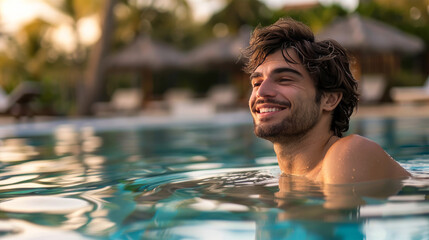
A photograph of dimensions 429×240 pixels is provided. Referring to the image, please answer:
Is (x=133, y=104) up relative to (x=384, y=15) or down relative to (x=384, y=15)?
down

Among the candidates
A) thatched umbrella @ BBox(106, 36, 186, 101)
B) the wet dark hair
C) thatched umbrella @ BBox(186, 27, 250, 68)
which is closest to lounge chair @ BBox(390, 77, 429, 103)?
thatched umbrella @ BBox(186, 27, 250, 68)

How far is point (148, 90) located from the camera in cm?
2355

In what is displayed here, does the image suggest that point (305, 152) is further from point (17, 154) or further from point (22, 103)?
point (22, 103)

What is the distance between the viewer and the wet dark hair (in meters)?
Answer: 2.83

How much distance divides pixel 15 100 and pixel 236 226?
14885mm

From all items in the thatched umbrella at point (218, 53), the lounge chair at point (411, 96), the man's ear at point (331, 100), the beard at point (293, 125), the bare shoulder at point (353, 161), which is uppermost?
the thatched umbrella at point (218, 53)

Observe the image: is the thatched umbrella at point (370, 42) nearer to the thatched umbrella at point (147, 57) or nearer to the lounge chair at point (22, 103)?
the thatched umbrella at point (147, 57)

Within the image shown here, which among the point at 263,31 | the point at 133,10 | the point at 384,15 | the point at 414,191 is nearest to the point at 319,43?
the point at 263,31

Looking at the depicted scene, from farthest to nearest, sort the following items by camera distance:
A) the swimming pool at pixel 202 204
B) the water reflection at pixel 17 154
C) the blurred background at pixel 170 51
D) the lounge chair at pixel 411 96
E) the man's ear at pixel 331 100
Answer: the blurred background at pixel 170 51 → the lounge chair at pixel 411 96 → the water reflection at pixel 17 154 → the man's ear at pixel 331 100 → the swimming pool at pixel 202 204

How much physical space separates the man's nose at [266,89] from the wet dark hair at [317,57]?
0.50 feet

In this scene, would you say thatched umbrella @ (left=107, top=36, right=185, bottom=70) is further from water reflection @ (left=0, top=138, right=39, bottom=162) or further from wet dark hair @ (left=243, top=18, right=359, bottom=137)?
wet dark hair @ (left=243, top=18, right=359, bottom=137)

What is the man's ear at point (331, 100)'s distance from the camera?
114 inches

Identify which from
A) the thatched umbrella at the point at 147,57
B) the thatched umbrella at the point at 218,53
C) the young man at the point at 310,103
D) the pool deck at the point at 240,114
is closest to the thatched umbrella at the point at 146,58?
the thatched umbrella at the point at 147,57

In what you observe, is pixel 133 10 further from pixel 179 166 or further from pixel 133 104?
pixel 179 166
